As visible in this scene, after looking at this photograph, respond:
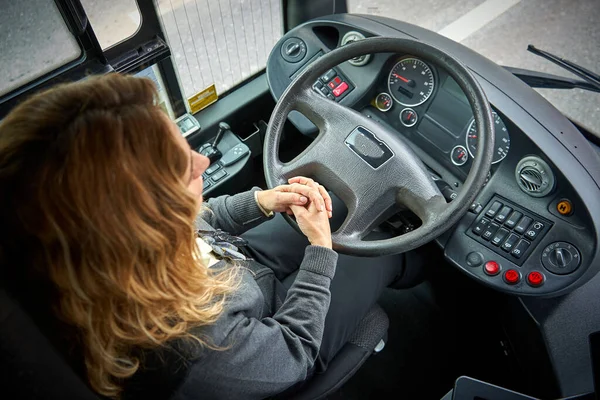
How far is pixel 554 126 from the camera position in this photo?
107 centimetres

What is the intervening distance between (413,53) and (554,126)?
0.35 metres

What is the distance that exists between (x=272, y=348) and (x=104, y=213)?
40cm

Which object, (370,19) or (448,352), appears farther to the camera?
(448,352)

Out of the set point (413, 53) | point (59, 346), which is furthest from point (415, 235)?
point (59, 346)

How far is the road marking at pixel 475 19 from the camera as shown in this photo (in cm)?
212

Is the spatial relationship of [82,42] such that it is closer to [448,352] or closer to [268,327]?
[268,327]

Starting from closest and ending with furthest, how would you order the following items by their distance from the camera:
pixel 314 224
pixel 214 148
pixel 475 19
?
pixel 314 224, pixel 214 148, pixel 475 19

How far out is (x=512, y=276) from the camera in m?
1.08

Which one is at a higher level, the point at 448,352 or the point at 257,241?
the point at 257,241

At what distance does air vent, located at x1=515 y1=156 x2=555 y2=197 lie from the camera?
1051 millimetres

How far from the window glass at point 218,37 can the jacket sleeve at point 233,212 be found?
0.52 meters

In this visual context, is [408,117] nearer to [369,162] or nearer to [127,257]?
[369,162]

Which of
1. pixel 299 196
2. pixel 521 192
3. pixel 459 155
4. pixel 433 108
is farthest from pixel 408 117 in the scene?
pixel 299 196

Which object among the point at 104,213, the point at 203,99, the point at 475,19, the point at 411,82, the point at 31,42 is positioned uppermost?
the point at 104,213
